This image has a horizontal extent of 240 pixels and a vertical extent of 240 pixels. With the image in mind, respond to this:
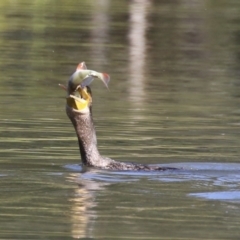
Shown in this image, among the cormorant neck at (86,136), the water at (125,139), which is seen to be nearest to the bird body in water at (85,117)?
the cormorant neck at (86,136)

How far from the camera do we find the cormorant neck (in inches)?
360

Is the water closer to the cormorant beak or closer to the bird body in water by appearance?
the bird body in water

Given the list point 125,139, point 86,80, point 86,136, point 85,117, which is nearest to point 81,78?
point 86,80

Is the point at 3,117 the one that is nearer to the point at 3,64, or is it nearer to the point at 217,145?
the point at 217,145

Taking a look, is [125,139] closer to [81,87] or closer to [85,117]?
[85,117]

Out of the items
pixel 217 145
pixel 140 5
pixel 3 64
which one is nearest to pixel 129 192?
pixel 217 145

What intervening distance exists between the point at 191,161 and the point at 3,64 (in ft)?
30.2

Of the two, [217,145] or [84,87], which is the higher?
[84,87]

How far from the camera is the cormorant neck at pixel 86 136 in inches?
360

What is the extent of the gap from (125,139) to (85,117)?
6.37 ft

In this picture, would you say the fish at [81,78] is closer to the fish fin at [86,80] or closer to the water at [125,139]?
the fish fin at [86,80]

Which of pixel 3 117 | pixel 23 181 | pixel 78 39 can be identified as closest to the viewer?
pixel 23 181

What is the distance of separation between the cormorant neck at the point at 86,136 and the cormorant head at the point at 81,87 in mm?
49

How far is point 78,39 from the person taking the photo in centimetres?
2439
